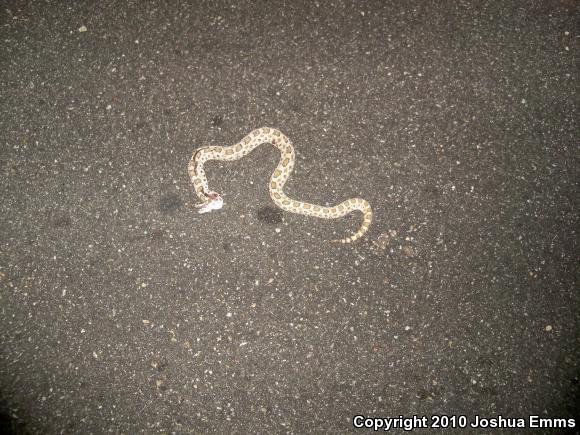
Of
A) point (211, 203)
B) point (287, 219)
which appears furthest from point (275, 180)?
point (211, 203)

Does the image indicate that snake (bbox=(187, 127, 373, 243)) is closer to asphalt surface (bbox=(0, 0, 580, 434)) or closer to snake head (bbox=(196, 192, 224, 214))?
snake head (bbox=(196, 192, 224, 214))

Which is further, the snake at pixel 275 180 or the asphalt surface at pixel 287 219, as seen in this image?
the snake at pixel 275 180

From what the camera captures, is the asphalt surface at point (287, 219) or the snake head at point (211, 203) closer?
the asphalt surface at point (287, 219)

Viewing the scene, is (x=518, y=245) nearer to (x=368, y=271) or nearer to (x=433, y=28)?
(x=368, y=271)

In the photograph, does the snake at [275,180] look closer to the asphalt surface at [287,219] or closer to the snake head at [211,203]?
the snake head at [211,203]

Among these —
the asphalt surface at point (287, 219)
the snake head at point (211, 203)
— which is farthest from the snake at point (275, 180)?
the asphalt surface at point (287, 219)

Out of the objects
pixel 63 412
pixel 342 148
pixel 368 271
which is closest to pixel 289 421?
pixel 368 271
